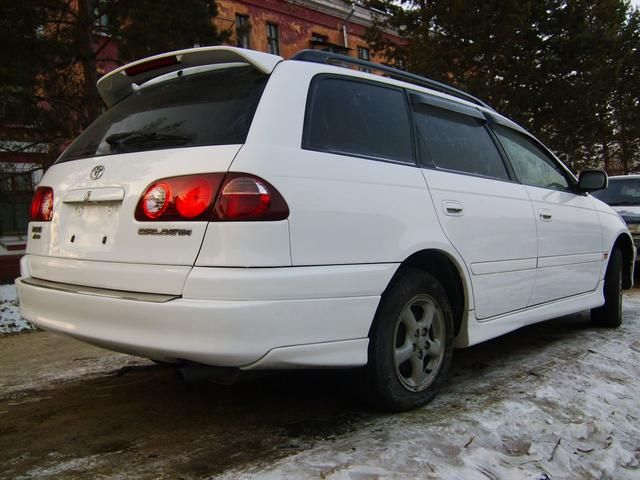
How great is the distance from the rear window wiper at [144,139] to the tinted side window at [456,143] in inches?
53.5

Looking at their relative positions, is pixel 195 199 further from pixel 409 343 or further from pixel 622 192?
pixel 622 192

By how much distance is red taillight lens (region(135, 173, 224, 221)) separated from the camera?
2.32 m

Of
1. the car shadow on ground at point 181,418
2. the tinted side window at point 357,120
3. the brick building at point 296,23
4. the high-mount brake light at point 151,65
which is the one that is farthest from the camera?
the brick building at point 296,23

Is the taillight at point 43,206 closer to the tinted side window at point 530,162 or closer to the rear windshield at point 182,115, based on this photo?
the rear windshield at point 182,115

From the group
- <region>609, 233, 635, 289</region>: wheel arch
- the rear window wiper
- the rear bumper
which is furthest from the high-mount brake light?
<region>609, 233, 635, 289</region>: wheel arch

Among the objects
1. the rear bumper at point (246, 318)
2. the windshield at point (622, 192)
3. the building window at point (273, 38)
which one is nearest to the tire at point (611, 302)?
the rear bumper at point (246, 318)

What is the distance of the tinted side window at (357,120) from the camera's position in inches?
105

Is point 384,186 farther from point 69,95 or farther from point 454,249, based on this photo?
point 69,95

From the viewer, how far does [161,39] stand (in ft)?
27.6

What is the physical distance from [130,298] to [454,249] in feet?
5.57

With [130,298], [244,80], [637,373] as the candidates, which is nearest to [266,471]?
[130,298]

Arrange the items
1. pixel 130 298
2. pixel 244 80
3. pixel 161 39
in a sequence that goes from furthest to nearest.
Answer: pixel 161 39
pixel 244 80
pixel 130 298

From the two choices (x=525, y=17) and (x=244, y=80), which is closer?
(x=244, y=80)

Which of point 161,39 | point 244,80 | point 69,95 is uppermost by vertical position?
point 161,39
